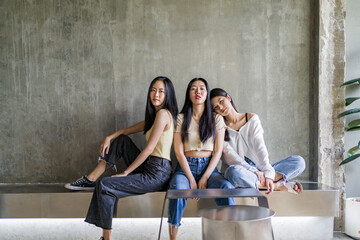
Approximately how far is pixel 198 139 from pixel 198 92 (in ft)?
1.28

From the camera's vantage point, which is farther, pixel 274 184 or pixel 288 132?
pixel 288 132

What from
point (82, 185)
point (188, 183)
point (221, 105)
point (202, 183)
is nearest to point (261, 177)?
point (202, 183)

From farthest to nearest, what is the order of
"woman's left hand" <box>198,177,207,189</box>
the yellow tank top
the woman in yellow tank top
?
the yellow tank top → "woman's left hand" <box>198,177,207,189</box> → the woman in yellow tank top

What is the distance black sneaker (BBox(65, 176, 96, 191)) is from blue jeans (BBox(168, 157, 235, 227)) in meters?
0.77

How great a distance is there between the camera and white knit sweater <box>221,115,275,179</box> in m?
2.93

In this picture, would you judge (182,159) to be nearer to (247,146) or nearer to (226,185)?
(226,185)

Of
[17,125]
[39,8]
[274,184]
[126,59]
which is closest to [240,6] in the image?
[126,59]

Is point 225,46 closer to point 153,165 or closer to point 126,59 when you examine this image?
point 126,59

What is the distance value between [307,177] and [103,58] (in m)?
2.36

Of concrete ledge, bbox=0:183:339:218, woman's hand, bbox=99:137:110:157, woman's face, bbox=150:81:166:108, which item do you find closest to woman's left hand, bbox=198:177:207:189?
concrete ledge, bbox=0:183:339:218

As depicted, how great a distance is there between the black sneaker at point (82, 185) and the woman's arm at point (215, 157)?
97 centimetres

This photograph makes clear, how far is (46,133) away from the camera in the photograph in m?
3.51

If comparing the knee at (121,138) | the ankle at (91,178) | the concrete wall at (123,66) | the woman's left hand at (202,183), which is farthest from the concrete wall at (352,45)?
the ankle at (91,178)

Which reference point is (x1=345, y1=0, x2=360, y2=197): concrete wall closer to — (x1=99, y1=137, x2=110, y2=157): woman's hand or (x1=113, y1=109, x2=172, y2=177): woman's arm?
(x1=113, y1=109, x2=172, y2=177): woman's arm
